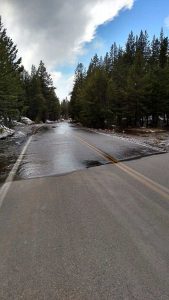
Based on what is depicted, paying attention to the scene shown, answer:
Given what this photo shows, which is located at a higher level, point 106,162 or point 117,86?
point 117,86

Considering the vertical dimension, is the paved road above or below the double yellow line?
above

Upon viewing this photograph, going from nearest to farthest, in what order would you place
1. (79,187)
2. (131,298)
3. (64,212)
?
(131,298), (64,212), (79,187)

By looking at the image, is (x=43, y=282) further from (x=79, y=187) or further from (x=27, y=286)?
(x=79, y=187)

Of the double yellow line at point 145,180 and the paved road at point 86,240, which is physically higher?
the paved road at point 86,240

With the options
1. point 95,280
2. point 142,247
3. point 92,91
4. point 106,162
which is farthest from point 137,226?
point 92,91

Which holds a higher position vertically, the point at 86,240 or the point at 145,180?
the point at 86,240

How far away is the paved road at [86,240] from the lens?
377cm

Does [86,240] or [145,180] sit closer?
[86,240]

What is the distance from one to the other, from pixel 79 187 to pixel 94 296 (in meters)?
5.15

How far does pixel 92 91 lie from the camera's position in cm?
5222

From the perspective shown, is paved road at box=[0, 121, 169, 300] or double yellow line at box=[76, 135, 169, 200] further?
double yellow line at box=[76, 135, 169, 200]

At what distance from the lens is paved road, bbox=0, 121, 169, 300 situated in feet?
12.4

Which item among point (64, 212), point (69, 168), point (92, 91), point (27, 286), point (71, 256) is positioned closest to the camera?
point (27, 286)

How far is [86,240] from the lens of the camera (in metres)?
5.07
